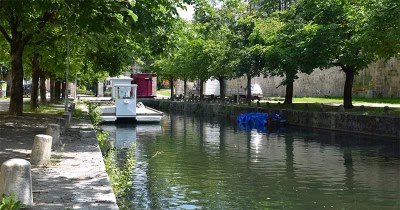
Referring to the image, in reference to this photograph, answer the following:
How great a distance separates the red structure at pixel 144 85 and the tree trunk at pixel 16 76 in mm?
46376

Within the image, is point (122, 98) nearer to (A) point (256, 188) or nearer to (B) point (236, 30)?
(B) point (236, 30)

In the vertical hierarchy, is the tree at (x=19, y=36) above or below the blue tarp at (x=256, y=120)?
above

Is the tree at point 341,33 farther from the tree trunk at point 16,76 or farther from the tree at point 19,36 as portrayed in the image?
the tree trunk at point 16,76

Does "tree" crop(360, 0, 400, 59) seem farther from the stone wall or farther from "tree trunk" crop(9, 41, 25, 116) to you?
"tree trunk" crop(9, 41, 25, 116)

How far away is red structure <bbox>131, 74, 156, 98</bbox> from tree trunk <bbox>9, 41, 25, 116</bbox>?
4638 cm

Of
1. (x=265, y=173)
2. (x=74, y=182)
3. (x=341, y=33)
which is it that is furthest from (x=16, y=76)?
(x=341, y=33)

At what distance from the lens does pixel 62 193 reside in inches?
357

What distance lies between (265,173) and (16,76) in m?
13.5

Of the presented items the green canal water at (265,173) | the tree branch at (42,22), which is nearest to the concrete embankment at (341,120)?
the green canal water at (265,173)

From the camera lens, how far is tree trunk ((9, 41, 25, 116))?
79.2 feet

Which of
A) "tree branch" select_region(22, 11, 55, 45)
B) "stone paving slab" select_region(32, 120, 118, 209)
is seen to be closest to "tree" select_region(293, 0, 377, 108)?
"tree branch" select_region(22, 11, 55, 45)

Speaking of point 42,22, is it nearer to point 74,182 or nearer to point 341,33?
point 74,182

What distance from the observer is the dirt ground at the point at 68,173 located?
27.9 ft

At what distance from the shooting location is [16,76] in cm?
2450
